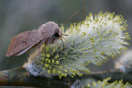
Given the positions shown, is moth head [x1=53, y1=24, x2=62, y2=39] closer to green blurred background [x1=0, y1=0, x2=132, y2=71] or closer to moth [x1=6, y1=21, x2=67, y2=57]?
moth [x1=6, y1=21, x2=67, y2=57]

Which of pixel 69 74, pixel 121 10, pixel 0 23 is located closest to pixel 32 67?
pixel 69 74

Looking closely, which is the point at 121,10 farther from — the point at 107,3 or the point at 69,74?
the point at 69,74

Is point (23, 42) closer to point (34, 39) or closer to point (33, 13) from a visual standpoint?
point (34, 39)

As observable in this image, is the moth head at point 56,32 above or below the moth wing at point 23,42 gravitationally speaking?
above

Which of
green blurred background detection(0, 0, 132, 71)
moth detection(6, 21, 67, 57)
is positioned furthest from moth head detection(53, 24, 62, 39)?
green blurred background detection(0, 0, 132, 71)

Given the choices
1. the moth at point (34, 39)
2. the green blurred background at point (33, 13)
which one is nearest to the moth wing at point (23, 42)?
the moth at point (34, 39)

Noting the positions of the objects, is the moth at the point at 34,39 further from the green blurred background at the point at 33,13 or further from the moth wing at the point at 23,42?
the green blurred background at the point at 33,13

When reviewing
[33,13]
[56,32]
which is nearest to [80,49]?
[56,32]
